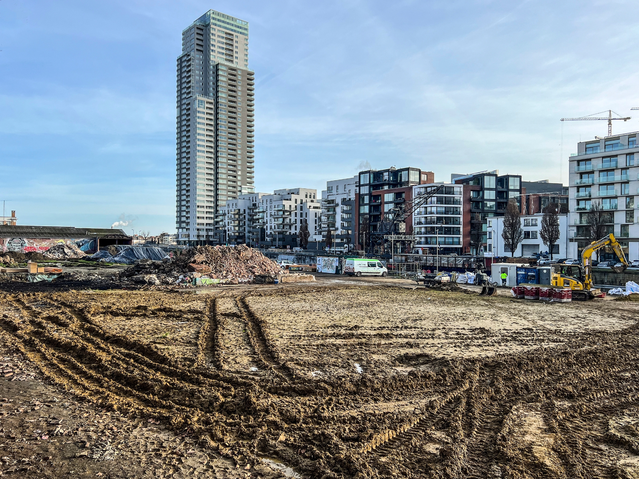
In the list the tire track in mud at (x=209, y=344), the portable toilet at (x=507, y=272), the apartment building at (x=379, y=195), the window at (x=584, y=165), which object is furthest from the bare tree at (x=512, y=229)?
the tire track in mud at (x=209, y=344)

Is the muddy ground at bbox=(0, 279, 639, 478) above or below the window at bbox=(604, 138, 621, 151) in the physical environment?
below

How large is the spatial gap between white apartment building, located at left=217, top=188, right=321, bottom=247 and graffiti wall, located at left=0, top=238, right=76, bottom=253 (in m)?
71.6

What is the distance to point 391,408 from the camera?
9.15 metres

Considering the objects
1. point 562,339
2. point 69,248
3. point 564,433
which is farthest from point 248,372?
point 69,248

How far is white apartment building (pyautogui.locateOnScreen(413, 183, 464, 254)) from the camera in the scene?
9031 cm

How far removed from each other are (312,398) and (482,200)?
92.4 metres

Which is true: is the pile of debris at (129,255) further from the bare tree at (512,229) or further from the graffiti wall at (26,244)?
the bare tree at (512,229)

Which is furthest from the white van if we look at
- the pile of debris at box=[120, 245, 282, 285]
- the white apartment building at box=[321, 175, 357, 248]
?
the white apartment building at box=[321, 175, 357, 248]

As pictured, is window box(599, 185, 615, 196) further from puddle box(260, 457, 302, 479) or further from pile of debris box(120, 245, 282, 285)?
puddle box(260, 457, 302, 479)

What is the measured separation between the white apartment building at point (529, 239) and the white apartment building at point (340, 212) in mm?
39422

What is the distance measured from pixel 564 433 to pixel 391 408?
3.13 meters

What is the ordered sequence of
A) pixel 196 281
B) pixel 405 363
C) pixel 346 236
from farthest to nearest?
pixel 346 236 → pixel 196 281 → pixel 405 363

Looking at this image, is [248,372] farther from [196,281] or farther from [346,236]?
[346,236]

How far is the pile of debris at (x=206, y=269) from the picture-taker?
36.4 m
